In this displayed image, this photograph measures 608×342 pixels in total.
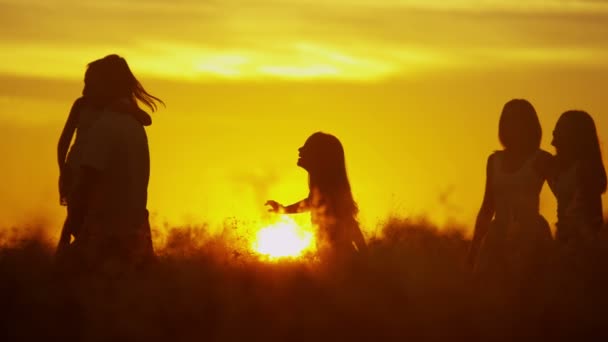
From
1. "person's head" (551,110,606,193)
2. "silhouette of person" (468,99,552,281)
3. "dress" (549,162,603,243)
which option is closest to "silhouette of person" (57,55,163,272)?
"silhouette of person" (468,99,552,281)

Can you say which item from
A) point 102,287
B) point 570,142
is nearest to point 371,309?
point 102,287

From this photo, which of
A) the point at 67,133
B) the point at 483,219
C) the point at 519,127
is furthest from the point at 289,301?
the point at 519,127

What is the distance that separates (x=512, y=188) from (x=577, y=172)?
0.58 meters

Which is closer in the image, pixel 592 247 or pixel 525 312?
pixel 525 312

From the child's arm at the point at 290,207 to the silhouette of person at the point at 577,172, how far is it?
1.94m

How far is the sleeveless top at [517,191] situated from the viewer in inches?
535

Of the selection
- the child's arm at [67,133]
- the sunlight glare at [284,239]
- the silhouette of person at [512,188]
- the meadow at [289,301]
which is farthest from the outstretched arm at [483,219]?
the child's arm at [67,133]

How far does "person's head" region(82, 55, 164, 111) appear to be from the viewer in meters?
12.5

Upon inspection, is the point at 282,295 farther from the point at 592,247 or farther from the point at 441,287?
the point at 592,247

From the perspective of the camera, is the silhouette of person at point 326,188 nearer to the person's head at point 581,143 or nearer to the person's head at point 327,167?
the person's head at point 327,167

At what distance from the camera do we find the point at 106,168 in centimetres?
1249

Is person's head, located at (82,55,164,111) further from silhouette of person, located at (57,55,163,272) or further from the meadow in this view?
the meadow

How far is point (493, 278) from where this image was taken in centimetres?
1278

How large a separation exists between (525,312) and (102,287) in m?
2.81
